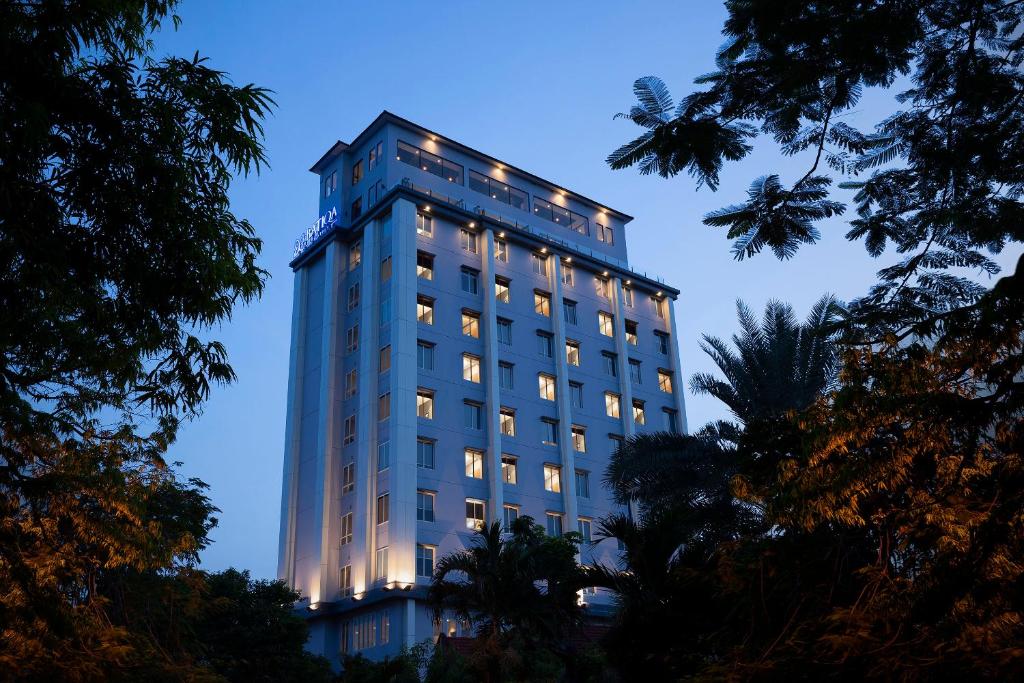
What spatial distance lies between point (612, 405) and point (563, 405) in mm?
5081

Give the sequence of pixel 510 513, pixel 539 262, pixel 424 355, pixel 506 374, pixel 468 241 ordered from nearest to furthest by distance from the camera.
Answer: pixel 510 513, pixel 424 355, pixel 506 374, pixel 468 241, pixel 539 262

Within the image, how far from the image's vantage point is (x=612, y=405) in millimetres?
59875

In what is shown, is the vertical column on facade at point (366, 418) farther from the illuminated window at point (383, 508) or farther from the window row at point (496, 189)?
the window row at point (496, 189)

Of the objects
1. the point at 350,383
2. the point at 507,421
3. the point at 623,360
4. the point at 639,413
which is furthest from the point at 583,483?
the point at 350,383

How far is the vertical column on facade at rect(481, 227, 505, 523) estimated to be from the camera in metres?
50.4

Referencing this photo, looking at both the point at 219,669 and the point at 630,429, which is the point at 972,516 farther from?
the point at 630,429

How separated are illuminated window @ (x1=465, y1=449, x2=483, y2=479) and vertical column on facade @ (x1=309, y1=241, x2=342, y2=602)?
717 centimetres

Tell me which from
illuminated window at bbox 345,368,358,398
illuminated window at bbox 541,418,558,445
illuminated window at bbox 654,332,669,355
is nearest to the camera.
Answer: illuminated window at bbox 345,368,358,398

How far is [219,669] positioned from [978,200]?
3128 cm

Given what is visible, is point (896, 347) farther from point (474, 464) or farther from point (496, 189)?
point (496, 189)

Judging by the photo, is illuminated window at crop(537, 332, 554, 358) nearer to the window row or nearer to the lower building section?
the window row

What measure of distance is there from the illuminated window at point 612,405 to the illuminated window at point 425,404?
1334 cm

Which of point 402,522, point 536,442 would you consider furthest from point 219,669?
point 536,442

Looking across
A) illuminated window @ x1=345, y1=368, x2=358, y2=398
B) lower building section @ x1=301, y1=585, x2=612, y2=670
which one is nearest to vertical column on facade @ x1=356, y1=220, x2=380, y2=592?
illuminated window @ x1=345, y1=368, x2=358, y2=398
